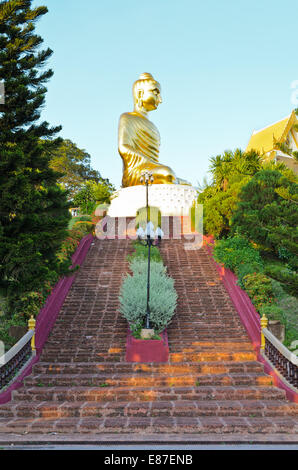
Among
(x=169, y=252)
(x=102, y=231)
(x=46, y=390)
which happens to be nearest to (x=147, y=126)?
(x=102, y=231)

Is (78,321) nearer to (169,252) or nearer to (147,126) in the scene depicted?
(169,252)

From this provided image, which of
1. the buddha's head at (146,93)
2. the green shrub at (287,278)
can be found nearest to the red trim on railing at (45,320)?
the green shrub at (287,278)

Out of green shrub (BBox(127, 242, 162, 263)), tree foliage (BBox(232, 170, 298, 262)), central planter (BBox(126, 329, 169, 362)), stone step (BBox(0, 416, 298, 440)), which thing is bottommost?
stone step (BBox(0, 416, 298, 440))

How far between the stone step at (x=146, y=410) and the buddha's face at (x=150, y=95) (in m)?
20.0

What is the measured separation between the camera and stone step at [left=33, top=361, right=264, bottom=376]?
8.50m

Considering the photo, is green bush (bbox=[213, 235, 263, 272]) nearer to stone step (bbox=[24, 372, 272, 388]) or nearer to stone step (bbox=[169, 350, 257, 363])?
stone step (bbox=[169, 350, 257, 363])

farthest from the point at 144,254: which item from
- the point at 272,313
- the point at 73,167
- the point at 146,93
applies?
the point at 73,167

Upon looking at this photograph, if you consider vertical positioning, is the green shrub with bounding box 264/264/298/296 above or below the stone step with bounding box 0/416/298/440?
above

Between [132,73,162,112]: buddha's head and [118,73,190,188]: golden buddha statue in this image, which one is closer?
[118,73,190,188]: golden buddha statue

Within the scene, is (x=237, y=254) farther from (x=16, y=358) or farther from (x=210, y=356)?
(x=16, y=358)

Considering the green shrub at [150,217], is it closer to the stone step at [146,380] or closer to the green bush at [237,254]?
the green bush at [237,254]

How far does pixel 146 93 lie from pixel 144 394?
65.1ft

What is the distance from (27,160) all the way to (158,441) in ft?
23.3

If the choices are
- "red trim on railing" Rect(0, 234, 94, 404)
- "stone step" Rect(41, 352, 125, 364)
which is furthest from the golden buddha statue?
"stone step" Rect(41, 352, 125, 364)
